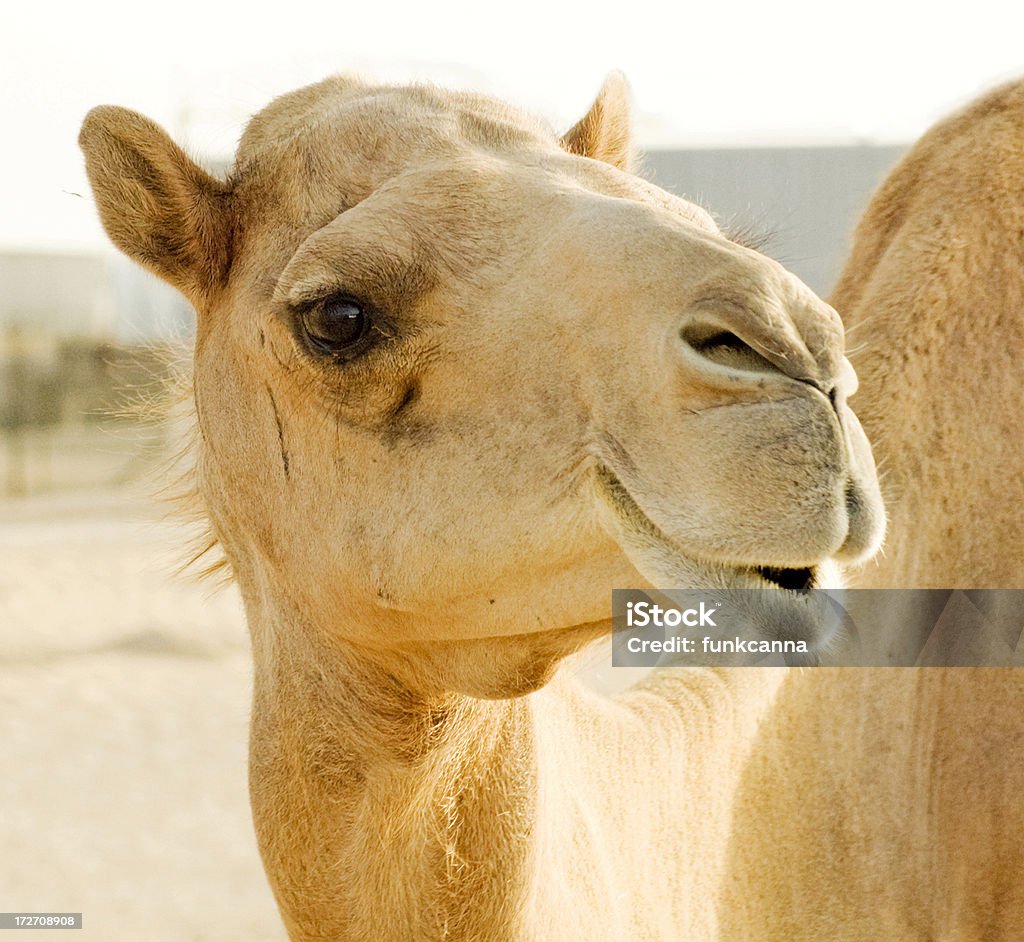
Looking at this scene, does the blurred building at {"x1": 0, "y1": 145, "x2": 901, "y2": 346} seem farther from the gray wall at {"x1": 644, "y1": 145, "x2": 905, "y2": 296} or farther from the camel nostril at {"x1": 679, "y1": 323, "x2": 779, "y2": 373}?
the camel nostril at {"x1": 679, "y1": 323, "x2": 779, "y2": 373}

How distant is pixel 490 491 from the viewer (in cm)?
196

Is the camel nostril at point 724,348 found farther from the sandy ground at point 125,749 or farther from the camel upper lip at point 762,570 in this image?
the sandy ground at point 125,749

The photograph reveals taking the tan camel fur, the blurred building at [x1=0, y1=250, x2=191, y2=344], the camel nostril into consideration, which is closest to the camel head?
the camel nostril

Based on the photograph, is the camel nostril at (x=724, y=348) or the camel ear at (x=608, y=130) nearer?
the camel nostril at (x=724, y=348)

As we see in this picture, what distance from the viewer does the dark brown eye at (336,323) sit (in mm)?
2082

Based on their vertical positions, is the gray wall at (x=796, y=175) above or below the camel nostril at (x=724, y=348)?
below

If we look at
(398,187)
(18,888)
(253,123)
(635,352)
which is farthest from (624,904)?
(18,888)

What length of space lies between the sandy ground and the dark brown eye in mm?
899

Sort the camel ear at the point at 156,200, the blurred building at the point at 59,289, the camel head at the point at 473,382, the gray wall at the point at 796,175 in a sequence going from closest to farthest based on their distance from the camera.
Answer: the camel head at the point at 473,382, the camel ear at the point at 156,200, the gray wall at the point at 796,175, the blurred building at the point at 59,289

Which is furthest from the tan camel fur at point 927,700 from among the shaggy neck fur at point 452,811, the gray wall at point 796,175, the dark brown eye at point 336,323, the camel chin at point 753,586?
the gray wall at point 796,175

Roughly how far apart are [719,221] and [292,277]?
1.00 metres

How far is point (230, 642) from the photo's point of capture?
35.3ft

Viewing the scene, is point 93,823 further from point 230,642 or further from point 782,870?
point 782,870

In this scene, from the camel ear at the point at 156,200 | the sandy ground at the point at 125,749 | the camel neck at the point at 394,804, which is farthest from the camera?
the sandy ground at the point at 125,749
